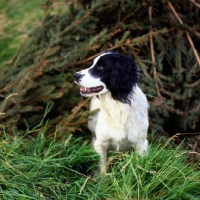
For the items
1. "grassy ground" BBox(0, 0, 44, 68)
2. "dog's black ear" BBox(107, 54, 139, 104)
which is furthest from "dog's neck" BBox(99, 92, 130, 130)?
"grassy ground" BBox(0, 0, 44, 68)

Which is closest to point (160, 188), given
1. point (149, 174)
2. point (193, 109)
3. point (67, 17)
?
point (149, 174)

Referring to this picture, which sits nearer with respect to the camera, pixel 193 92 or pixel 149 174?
pixel 149 174

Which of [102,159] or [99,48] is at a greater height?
[99,48]

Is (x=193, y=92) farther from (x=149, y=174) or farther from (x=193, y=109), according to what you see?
(x=149, y=174)

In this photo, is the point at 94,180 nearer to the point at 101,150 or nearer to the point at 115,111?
the point at 101,150

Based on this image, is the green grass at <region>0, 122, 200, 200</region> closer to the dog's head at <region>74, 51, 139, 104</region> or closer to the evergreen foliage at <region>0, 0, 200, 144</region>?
the dog's head at <region>74, 51, 139, 104</region>

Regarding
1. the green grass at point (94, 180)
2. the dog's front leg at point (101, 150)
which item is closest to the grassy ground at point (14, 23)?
the dog's front leg at point (101, 150)

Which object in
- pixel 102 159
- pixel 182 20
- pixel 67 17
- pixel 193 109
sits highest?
pixel 67 17

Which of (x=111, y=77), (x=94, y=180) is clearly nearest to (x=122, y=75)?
(x=111, y=77)

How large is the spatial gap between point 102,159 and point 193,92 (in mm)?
1316

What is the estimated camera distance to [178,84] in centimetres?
474

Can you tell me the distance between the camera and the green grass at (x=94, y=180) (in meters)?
3.22

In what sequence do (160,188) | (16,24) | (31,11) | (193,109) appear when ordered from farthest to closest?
(31,11), (16,24), (193,109), (160,188)

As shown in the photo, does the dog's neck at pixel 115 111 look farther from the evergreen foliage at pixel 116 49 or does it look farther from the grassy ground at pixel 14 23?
the grassy ground at pixel 14 23
